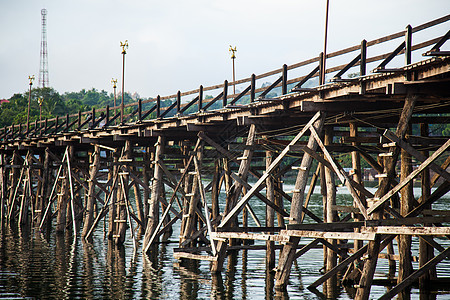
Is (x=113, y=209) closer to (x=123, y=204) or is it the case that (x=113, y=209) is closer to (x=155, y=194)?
(x=123, y=204)

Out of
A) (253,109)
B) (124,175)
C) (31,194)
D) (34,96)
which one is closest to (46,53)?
(34,96)

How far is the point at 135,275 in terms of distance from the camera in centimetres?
1623

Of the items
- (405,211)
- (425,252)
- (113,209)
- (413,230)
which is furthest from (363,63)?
(113,209)

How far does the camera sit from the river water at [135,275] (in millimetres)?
13695

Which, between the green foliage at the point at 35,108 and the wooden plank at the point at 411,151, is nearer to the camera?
the wooden plank at the point at 411,151

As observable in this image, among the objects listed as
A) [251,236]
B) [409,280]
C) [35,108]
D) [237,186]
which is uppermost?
[35,108]

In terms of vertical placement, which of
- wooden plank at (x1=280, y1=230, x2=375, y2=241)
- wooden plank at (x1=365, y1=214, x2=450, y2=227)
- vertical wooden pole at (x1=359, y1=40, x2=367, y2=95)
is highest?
vertical wooden pole at (x1=359, y1=40, x2=367, y2=95)

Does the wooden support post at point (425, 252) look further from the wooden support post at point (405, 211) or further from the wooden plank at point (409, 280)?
the wooden plank at point (409, 280)

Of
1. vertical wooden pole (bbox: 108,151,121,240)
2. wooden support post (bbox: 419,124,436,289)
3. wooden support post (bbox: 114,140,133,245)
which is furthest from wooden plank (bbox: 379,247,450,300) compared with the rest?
vertical wooden pole (bbox: 108,151,121,240)

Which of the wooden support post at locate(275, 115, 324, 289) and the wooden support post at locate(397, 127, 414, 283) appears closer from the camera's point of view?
the wooden support post at locate(397, 127, 414, 283)

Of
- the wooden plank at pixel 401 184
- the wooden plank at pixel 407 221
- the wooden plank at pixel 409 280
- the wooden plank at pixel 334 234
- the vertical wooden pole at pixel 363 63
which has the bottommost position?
the wooden plank at pixel 409 280

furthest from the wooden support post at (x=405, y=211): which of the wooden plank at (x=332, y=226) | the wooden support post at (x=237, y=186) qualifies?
the wooden support post at (x=237, y=186)

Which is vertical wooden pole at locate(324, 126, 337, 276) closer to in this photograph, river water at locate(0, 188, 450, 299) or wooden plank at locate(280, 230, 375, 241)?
river water at locate(0, 188, 450, 299)

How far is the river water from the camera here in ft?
44.9
